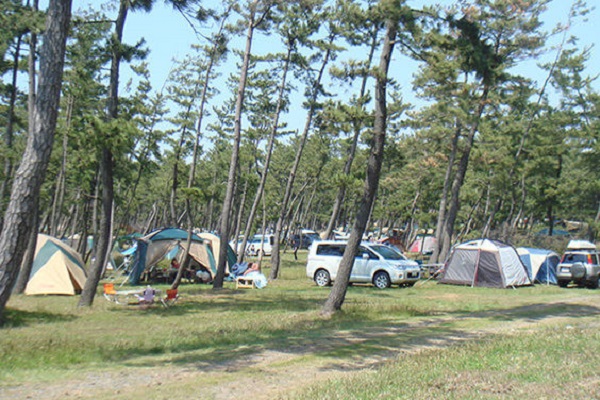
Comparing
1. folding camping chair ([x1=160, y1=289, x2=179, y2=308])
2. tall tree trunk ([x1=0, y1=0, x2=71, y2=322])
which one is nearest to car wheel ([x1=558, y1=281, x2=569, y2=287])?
folding camping chair ([x1=160, y1=289, x2=179, y2=308])

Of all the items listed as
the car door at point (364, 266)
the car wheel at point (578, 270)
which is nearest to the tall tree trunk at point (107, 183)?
the car door at point (364, 266)

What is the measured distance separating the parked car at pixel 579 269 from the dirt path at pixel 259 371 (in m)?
13.0

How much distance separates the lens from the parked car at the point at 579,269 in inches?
906

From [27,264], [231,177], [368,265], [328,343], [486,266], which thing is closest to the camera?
[328,343]

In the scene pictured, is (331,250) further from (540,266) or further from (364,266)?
(540,266)

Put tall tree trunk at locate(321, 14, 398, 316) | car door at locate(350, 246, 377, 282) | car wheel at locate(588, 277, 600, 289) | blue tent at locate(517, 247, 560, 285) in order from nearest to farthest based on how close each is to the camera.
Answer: tall tree trunk at locate(321, 14, 398, 316), car door at locate(350, 246, 377, 282), car wheel at locate(588, 277, 600, 289), blue tent at locate(517, 247, 560, 285)

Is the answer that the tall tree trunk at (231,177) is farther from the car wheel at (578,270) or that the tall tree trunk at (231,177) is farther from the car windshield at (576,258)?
the car windshield at (576,258)

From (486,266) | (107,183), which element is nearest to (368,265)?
(486,266)

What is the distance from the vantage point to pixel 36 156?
8.64m

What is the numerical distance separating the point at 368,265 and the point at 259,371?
14.9m

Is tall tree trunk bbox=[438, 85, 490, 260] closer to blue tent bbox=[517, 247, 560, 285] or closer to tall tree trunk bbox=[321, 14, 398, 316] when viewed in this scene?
blue tent bbox=[517, 247, 560, 285]

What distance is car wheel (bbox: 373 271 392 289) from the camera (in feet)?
72.5

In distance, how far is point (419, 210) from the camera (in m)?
52.7

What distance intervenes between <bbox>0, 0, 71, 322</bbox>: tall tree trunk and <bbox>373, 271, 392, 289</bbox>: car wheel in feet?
49.8
